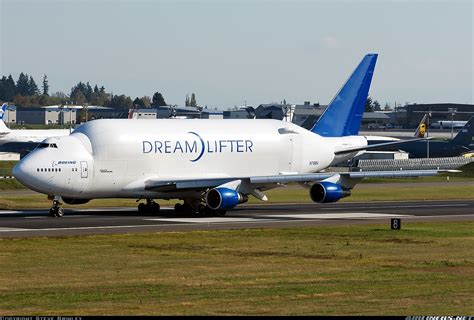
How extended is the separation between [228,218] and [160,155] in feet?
18.6

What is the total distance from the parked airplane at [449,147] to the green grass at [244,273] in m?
108

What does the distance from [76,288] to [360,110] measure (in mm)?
44310

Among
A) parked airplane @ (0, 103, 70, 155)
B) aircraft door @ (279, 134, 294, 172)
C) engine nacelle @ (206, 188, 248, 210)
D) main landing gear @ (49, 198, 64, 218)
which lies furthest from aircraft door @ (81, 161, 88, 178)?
parked airplane @ (0, 103, 70, 155)

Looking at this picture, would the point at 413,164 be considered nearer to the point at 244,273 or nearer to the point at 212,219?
the point at 212,219

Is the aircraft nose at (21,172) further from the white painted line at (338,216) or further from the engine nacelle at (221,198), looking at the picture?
the white painted line at (338,216)

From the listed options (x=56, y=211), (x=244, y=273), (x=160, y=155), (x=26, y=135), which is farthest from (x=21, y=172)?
(x=26, y=135)

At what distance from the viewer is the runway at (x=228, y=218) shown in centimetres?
5112

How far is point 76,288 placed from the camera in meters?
30.8

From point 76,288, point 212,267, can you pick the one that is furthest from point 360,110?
point 76,288

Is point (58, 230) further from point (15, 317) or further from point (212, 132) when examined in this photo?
point (15, 317)

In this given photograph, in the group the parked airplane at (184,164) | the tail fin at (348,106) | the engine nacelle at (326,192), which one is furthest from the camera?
the tail fin at (348,106)

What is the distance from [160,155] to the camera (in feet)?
201

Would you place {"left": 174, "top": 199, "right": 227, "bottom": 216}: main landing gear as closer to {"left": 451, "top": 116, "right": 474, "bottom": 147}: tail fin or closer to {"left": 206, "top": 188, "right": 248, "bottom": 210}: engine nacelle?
{"left": 206, "top": 188, "right": 248, "bottom": 210}: engine nacelle

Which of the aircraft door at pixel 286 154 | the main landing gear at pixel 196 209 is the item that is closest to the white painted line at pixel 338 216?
the main landing gear at pixel 196 209
